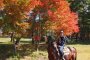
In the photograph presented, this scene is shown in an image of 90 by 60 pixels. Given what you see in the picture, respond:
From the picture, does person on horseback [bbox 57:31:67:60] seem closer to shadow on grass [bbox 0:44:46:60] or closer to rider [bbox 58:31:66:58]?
rider [bbox 58:31:66:58]

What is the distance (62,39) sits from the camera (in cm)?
2216

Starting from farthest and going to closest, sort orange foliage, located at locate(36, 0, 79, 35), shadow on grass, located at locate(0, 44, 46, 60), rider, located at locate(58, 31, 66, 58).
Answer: orange foliage, located at locate(36, 0, 79, 35) < shadow on grass, located at locate(0, 44, 46, 60) < rider, located at locate(58, 31, 66, 58)

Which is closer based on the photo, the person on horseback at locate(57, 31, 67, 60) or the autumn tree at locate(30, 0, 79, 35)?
the person on horseback at locate(57, 31, 67, 60)

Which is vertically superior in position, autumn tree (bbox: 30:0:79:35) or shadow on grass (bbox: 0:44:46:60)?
autumn tree (bbox: 30:0:79:35)

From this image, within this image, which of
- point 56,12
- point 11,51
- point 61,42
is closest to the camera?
point 61,42

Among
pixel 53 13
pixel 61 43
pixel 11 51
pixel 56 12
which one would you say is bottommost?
pixel 11 51

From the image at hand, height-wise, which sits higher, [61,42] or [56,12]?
[56,12]

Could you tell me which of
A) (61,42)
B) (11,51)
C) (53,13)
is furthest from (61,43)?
(53,13)

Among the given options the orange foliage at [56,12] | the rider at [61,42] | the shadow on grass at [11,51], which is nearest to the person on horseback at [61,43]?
the rider at [61,42]

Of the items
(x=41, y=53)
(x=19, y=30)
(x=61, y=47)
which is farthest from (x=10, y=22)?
(x=61, y=47)

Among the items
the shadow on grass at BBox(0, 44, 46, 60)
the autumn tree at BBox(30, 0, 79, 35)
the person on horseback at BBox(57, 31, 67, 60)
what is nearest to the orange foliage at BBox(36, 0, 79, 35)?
the autumn tree at BBox(30, 0, 79, 35)

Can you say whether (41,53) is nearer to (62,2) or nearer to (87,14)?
(62,2)

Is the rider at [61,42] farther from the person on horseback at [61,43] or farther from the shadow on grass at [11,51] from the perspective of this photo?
the shadow on grass at [11,51]

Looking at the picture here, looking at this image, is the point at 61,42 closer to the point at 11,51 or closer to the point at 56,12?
the point at 11,51
